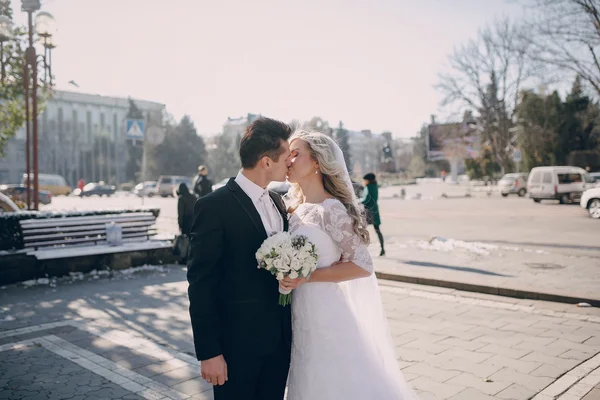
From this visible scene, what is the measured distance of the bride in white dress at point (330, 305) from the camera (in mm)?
2902

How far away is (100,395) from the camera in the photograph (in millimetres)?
4359

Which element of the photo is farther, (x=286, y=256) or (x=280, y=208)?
(x=280, y=208)

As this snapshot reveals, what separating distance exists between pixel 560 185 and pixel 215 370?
28.7 metres

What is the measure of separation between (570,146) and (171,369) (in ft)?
182

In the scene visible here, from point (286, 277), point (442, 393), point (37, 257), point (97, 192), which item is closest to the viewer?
point (286, 277)

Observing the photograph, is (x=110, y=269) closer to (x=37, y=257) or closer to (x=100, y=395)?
(x=37, y=257)

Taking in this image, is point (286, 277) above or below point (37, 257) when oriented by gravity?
above

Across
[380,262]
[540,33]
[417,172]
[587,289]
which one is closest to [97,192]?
[540,33]

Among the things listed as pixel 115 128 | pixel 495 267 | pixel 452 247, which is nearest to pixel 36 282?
pixel 495 267

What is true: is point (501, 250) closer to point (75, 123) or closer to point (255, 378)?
point (255, 378)

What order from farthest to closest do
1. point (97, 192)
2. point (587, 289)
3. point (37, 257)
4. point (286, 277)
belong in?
point (97, 192), point (37, 257), point (587, 289), point (286, 277)

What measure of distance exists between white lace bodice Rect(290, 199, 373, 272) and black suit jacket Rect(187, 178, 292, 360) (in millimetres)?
339

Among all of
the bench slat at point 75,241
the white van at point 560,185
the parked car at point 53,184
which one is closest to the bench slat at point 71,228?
the bench slat at point 75,241

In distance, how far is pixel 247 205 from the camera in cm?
265
